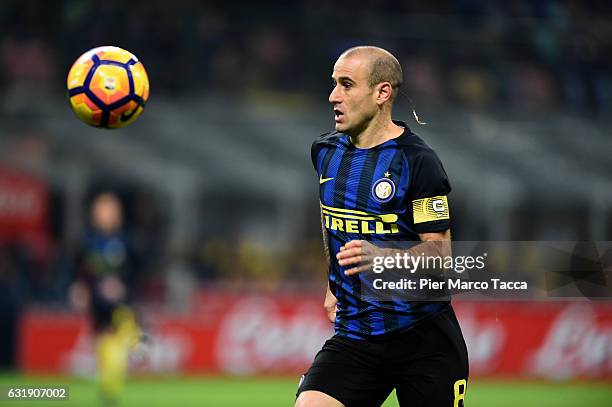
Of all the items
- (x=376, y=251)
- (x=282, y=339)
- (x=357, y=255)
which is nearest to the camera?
(x=357, y=255)

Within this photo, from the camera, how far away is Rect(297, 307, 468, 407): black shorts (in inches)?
202

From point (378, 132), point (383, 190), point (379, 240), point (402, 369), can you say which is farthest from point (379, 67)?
point (402, 369)

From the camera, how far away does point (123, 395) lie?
41.7 feet

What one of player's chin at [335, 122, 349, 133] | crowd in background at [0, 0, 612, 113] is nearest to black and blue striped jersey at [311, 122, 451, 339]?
player's chin at [335, 122, 349, 133]

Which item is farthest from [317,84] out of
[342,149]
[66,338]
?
[342,149]

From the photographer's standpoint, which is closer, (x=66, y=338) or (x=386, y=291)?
(x=386, y=291)

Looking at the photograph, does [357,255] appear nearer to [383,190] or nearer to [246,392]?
[383,190]

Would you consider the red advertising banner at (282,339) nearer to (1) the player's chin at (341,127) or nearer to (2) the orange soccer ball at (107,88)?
(2) the orange soccer ball at (107,88)

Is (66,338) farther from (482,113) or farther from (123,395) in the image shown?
(482,113)

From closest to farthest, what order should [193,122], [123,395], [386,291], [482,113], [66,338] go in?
1. [386,291]
2. [123,395]
3. [66,338]
4. [193,122]
5. [482,113]

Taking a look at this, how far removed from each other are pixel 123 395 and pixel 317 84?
7.38 m

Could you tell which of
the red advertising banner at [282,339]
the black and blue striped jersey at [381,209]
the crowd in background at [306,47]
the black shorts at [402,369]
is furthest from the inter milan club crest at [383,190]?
the crowd in background at [306,47]

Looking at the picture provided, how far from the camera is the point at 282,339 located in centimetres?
1518

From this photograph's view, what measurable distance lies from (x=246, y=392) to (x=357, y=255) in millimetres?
8628
